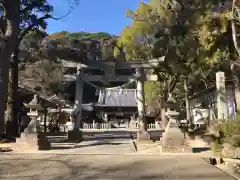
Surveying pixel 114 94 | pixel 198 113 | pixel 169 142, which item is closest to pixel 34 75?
pixel 114 94

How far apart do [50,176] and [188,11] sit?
48.3ft

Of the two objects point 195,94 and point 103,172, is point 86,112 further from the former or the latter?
point 103,172

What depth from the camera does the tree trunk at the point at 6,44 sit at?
47.9 feet

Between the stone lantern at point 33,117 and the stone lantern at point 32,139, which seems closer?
the stone lantern at point 32,139

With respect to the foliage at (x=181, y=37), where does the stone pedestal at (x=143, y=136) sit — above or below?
below

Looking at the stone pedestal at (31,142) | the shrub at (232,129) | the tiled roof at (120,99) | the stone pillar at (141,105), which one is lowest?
the stone pedestal at (31,142)

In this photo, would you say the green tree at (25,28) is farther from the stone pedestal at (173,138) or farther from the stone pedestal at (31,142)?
the stone pedestal at (173,138)

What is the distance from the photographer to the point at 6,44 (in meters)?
14.9

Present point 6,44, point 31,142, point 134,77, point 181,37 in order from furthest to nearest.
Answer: point 181,37 < point 134,77 < point 6,44 < point 31,142

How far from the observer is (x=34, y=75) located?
35.6 metres

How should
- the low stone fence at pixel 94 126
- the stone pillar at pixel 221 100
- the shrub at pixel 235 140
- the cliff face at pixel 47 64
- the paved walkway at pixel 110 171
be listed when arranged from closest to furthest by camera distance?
the paved walkway at pixel 110 171, the shrub at pixel 235 140, the stone pillar at pixel 221 100, the cliff face at pixel 47 64, the low stone fence at pixel 94 126

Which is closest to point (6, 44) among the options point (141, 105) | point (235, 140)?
point (141, 105)

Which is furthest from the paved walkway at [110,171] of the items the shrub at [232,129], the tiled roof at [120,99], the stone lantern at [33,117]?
the tiled roof at [120,99]

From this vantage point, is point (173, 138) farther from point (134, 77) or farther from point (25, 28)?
point (25, 28)
